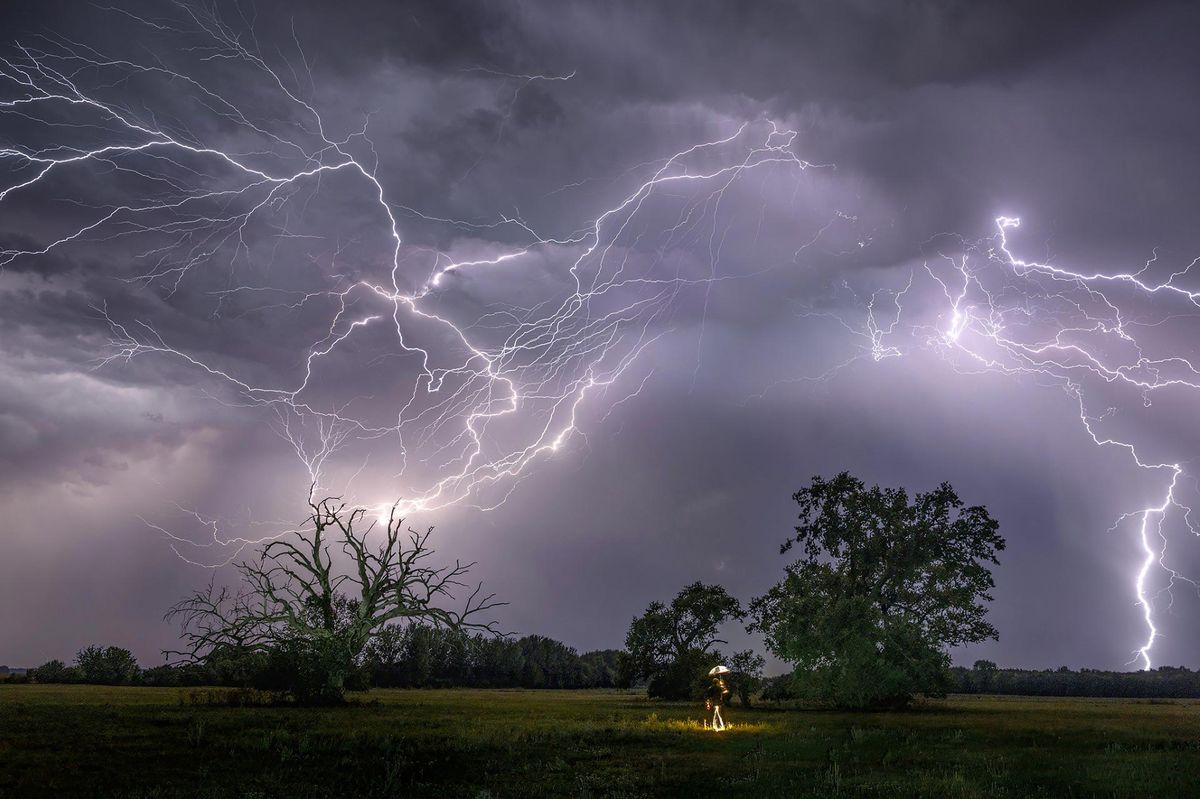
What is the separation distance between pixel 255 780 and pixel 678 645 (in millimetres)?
35866

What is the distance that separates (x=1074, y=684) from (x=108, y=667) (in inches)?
3339

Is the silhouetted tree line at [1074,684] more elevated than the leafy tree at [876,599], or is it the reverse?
the leafy tree at [876,599]

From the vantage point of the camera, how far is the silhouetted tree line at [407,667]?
34.3m

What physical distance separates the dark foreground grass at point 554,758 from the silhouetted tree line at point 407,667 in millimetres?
8450

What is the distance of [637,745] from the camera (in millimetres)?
19234

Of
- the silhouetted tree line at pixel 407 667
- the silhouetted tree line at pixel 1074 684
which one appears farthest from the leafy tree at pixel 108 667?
the silhouetted tree line at pixel 1074 684

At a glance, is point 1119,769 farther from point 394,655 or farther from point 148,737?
point 394,655

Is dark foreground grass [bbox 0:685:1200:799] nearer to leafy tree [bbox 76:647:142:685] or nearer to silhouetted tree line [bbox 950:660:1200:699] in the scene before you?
leafy tree [bbox 76:647:142:685]

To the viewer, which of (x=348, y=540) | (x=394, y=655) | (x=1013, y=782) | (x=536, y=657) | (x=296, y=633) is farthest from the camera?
(x=536, y=657)

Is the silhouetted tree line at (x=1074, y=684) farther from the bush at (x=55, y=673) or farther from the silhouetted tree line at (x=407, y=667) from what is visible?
the bush at (x=55, y=673)

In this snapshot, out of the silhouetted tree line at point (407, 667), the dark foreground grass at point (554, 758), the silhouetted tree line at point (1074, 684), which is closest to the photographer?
the dark foreground grass at point (554, 758)

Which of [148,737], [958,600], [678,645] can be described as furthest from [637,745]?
[678,645]

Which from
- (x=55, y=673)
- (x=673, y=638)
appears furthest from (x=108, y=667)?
Result: (x=673, y=638)

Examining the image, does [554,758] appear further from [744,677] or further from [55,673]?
[55,673]
